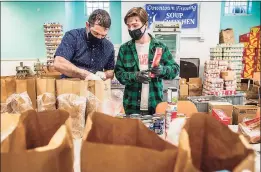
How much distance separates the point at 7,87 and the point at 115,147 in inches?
30.6

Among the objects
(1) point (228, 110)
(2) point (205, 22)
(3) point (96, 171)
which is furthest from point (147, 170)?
(2) point (205, 22)

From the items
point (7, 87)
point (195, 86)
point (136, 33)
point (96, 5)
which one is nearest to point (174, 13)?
point (195, 86)

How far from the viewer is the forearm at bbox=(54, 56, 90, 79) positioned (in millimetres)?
1711

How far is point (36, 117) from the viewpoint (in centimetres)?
83

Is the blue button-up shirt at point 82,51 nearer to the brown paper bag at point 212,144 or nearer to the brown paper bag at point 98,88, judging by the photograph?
the brown paper bag at point 98,88

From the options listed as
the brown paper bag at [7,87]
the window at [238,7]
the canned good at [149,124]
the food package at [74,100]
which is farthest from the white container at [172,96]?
the window at [238,7]

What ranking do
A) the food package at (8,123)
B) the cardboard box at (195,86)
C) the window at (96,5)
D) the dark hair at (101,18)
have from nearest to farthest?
the food package at (8,123) < the dark hair at (101,18) < the cardboard box at (195,86) < the window at (96,5)

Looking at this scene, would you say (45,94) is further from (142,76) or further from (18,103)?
(142,76)

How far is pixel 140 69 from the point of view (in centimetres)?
198

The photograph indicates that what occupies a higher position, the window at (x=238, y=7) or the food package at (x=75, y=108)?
the window at (x=238, y=7)

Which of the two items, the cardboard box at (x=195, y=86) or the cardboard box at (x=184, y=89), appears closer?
the cardboard box at (x=184, y=89)

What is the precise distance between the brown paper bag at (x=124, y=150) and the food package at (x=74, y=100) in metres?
0.41

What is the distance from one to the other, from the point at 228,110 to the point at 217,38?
4.84 m

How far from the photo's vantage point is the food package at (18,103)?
112 cm
